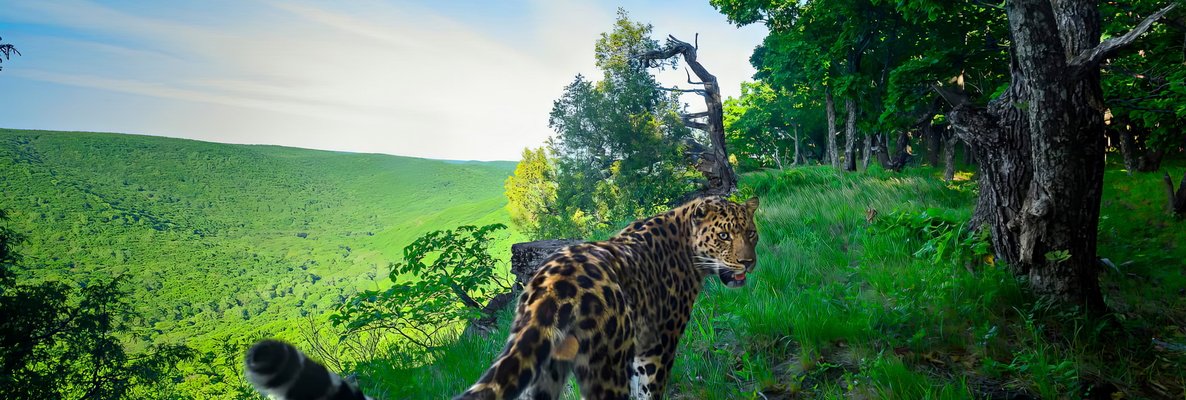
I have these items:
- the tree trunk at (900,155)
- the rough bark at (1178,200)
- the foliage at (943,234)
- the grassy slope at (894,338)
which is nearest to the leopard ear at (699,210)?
the grassy slope at (894,338)

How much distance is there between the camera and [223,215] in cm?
10856

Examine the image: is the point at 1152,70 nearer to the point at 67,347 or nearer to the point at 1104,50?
the point at 1104,50

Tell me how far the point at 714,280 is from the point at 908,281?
2.70 meters

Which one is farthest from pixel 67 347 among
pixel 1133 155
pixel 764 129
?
pixel 764 129

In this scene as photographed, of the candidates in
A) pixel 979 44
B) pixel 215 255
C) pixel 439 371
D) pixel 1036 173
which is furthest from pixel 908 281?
pixel 215 255

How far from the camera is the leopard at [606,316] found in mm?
2266

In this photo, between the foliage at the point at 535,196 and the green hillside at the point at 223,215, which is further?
the green hillside at the point at 223,215

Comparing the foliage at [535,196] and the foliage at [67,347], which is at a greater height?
the foliage at [535,196]

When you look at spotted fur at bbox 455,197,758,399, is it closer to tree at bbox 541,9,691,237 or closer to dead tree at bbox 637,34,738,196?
dead tree at bbox 637,34,738,196

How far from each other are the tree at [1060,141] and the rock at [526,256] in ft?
24.4

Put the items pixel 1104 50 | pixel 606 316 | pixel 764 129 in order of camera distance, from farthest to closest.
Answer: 1. pixel 764 129
2. pixel 1104 50
3. pixel 606 316

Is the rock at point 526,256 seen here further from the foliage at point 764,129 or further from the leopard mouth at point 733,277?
the foliage at point 764,129

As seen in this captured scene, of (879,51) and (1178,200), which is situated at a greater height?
(879,51)

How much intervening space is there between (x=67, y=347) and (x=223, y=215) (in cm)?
10088
